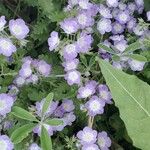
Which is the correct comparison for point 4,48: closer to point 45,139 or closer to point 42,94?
point 42,94

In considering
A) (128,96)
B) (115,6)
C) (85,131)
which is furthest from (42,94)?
(115,6)

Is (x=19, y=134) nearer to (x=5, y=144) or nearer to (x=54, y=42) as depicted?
(x=5, y=144)

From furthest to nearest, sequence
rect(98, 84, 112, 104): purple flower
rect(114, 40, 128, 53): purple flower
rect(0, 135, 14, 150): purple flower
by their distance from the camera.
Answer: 1. rect(114, 40, 128, 53): purple flower
2. rect(98, 84, 112, 104): purple flower
3. rect(0, 135, 14, 150): purple flower

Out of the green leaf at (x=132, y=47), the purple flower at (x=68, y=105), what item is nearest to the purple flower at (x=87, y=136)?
the purple flower at (x=68, y=105)

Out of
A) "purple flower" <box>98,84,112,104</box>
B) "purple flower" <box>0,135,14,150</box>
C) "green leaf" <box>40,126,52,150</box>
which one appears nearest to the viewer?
"green leaf" <box>40,126,52,150</box>

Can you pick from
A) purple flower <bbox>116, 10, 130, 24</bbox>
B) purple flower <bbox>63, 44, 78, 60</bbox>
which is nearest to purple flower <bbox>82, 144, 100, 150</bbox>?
purple flower <bbox>63, 44, 78, 60</bbox>

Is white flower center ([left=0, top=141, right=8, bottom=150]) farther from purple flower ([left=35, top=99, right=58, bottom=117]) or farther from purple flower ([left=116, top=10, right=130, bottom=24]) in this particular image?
purple flower ([left=116, top=10, right=130, bottom=24])
